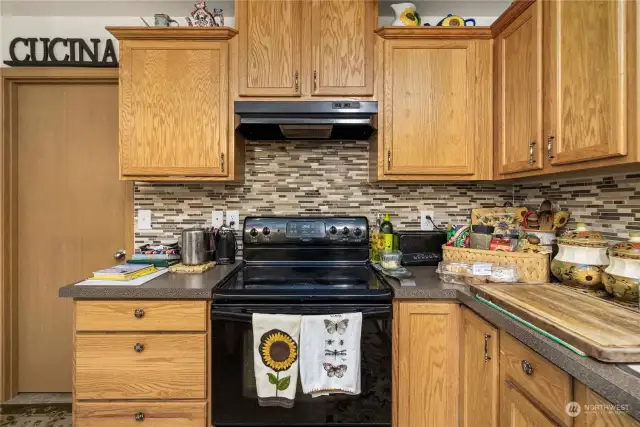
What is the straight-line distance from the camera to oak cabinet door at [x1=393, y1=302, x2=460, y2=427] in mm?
1415

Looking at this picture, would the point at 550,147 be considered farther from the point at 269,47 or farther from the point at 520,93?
the point at 269,47

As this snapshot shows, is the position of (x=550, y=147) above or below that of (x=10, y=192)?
above

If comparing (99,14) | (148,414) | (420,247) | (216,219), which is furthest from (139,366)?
(99,14)

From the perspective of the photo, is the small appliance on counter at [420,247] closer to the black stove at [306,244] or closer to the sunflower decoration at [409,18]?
the black stove at [306,244]

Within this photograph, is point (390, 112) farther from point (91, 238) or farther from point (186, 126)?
point (91, 238)

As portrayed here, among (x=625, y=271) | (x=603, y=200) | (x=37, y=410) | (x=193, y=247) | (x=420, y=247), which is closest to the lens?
(x=625, y=271)

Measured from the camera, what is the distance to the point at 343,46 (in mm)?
1752

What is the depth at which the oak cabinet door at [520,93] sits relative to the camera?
1418 mm

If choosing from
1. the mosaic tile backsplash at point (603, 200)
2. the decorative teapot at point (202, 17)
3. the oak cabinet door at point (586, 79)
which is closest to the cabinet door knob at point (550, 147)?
the oak cabinet door at point (586, 79)

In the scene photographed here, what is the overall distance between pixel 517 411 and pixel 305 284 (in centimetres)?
86

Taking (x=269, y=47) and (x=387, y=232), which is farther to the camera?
(x=387, y=232)

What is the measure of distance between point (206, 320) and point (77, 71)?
180cm

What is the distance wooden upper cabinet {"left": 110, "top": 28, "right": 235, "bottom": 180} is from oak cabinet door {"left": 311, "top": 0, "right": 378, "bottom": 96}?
1.54 feet

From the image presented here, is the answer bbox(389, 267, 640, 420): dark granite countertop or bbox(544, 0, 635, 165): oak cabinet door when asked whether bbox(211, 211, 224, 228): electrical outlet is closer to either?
bbox(389, 267, 640, 420): dark granite countertop
